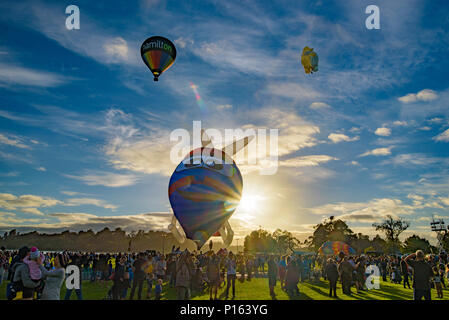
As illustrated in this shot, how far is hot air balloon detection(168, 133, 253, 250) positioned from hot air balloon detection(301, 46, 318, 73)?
8452mm

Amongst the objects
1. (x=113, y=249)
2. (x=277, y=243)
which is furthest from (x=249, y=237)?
(x=113, y=249)

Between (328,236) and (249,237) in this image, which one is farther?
(249,237)

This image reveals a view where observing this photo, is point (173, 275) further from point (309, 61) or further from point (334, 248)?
point (334, 248)

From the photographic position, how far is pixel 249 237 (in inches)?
5344

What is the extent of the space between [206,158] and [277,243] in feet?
380

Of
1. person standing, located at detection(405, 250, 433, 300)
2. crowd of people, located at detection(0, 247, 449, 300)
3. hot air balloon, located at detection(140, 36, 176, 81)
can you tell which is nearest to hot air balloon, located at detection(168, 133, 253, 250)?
crowd of people, located at detection(0, 247, 449, 300)

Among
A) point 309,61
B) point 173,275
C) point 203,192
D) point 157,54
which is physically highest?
point 157,54

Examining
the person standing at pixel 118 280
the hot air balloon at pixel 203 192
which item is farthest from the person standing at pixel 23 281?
the hot air balloon at pixel 203 192

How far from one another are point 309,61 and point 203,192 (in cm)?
1039

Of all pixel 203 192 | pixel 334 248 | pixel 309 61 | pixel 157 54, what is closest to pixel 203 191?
pixel 203 192

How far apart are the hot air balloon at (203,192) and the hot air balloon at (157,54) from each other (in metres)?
6.16

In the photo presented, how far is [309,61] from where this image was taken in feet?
59.3

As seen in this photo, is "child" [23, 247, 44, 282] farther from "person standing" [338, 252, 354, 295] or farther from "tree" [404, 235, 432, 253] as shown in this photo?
"tree" [404, 235, 432, 253]
